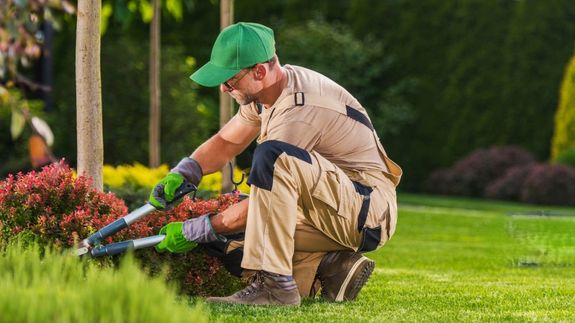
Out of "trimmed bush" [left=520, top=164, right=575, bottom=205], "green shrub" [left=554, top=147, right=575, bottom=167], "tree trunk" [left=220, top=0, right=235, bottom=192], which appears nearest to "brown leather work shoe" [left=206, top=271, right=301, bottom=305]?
"tree trunk" [left=220, top=0, right=235, bottom=192]

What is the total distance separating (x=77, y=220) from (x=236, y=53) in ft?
3.49

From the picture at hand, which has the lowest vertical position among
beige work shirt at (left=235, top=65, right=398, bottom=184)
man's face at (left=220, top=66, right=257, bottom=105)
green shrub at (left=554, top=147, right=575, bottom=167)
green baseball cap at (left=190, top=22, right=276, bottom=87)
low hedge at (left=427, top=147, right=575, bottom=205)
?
low hedge at (left=427, top=147, right=575, bottom=205)

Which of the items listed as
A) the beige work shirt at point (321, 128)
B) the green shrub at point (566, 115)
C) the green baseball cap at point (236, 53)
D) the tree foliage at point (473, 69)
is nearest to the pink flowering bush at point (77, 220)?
the beige work shirt at point (321, 128)

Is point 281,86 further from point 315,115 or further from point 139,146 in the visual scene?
point 139,146

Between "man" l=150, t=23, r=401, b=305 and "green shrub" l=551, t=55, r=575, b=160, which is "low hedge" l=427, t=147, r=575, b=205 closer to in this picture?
"green shrub" l=551, t=55, r=575, b=160

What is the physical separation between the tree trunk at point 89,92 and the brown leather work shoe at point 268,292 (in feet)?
4.74

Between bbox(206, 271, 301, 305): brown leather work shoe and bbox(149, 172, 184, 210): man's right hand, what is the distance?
0.54 metres

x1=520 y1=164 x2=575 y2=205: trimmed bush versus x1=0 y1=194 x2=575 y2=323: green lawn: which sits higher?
x1=0 y1=194 x2=575 y2=323: green lawn

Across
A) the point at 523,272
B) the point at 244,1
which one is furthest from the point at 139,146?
the point at 523,272

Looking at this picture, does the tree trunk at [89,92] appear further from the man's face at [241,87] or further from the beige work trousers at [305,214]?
the beige work trousers at [305,214]

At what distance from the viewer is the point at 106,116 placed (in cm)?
1590

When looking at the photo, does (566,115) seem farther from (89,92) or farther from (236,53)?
(236,53)

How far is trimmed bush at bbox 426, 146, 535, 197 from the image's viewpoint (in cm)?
1930

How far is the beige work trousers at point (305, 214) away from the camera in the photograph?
479 centimetres
